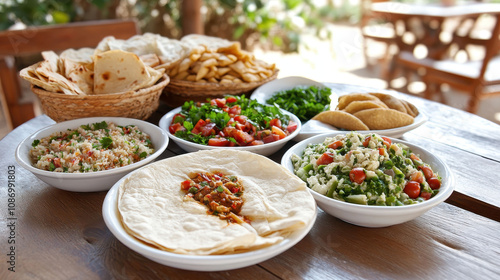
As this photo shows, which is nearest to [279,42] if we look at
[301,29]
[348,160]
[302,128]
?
[301,29]

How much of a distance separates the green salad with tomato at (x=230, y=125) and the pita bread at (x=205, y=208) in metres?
0.27

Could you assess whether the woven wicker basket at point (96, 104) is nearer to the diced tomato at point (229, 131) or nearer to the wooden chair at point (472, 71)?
the diced tomato at point (229, 131)

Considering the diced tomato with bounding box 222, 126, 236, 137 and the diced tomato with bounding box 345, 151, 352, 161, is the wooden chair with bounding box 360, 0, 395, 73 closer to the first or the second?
the diced tomato with bounding box 222, 126, 236, 137

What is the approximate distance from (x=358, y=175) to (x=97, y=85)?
1551 mm

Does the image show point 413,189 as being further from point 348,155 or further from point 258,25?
point 258,25

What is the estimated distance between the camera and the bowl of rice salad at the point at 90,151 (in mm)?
1548

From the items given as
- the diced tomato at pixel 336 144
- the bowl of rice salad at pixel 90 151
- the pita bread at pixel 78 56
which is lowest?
the bowl of rice salad at pixel 90 151

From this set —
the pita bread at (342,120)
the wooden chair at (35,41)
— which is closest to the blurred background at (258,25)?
the wooden chair at (35,41)

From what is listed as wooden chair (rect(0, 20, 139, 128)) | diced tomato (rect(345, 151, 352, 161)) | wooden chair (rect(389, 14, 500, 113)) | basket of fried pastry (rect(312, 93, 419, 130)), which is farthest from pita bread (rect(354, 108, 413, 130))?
wooden chair (rect(389, 14, 500, 113))

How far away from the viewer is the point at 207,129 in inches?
74.9

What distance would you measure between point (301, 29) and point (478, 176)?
6322 mm

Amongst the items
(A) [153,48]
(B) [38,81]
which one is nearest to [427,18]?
(A) [153,48]

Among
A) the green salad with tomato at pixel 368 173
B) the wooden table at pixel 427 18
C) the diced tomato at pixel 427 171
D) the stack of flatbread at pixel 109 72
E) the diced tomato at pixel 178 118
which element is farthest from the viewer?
the wooden table at pixel 427 18

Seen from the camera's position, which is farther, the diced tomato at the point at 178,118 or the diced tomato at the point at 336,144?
the diced tomato at the point at 178,118
